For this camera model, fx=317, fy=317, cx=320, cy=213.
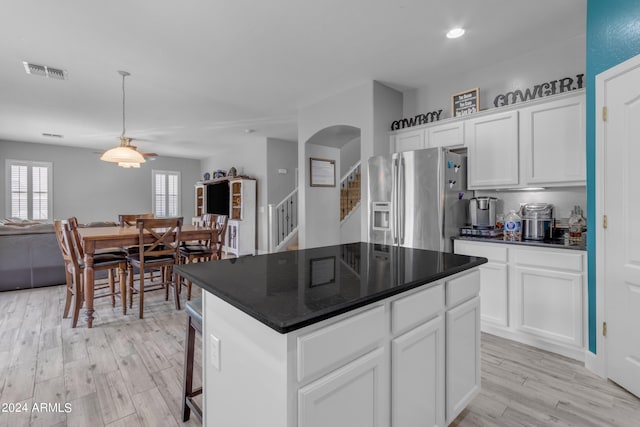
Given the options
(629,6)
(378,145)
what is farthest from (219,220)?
(629,6)

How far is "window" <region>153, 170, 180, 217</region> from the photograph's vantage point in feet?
31.7

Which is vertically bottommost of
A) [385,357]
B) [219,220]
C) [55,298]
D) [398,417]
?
[55,298]

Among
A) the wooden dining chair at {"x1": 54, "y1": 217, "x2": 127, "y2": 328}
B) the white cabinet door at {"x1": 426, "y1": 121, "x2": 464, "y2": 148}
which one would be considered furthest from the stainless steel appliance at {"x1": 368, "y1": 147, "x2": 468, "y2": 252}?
the wooden dining chair at {"x1": 54, "y1": 217, "x2": 127, "y2": 328}

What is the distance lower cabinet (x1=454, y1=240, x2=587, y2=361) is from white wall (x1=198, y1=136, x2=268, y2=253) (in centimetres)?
541

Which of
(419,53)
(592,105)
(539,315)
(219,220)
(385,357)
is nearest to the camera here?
(385,357)

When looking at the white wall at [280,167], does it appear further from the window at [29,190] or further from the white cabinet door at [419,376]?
the white cabinet door at [419,376]

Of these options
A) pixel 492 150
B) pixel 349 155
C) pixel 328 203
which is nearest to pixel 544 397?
pixel 492 150

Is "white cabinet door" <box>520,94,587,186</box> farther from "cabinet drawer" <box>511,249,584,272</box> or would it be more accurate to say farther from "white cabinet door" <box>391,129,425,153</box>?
"white cabinet door" <box>391,129,425,153</box>

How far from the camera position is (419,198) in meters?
3.31

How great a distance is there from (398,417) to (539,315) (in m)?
2.06

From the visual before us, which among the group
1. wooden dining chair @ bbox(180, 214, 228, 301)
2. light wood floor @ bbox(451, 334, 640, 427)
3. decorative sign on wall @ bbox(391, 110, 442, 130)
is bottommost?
Result: light wood floor @ bbox(451, 334, 640, 427)

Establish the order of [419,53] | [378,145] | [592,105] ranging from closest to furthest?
[592,105] → [419,53] → [378,145]

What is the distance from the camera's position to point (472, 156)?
10.8ft

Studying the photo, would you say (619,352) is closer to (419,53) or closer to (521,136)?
(521,136)
